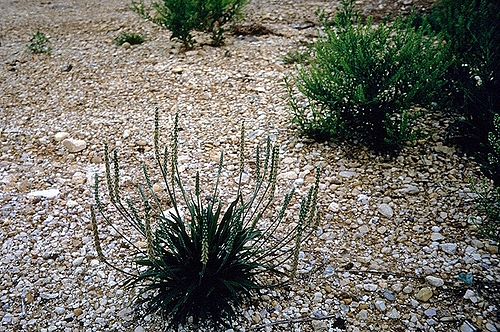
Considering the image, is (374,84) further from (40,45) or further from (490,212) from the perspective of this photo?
(40,45)

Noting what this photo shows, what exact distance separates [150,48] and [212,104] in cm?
138

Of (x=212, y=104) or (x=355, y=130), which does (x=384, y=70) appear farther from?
(x=212, y=104)

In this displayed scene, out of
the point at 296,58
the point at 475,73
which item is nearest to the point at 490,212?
the point at 475,73

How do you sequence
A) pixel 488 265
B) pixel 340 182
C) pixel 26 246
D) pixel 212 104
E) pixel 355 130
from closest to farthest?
pixel 488 265 < pixel 26 246 < pixel 340 182 < pixel 355 130 < pixel 212 104

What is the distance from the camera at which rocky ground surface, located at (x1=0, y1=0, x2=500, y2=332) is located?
257 cm

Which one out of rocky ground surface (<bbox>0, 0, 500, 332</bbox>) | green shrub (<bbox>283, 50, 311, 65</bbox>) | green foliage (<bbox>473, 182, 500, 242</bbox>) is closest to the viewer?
rocky ground surface (<bbox>0, 0, 500, 332</bbox>)

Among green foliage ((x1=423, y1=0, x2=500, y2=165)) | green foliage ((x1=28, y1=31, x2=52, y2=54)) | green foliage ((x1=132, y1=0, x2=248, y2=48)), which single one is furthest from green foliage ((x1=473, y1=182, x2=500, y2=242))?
green foliage ((x1=28, y1=31, x2=52, y2=54))

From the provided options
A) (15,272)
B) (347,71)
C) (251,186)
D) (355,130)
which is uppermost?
(347,71)

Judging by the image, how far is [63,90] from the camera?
477cm

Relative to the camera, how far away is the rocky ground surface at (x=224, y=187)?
257cm

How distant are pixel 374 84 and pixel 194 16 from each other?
88.1 inches

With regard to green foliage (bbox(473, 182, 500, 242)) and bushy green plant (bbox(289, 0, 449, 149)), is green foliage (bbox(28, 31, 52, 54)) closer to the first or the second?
bushy green plant (bbox(289, 0, 449, 149))

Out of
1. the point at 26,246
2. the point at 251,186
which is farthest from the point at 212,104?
the point at 26,246

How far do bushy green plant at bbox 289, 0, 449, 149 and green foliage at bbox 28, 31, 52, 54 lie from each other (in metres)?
3.07
